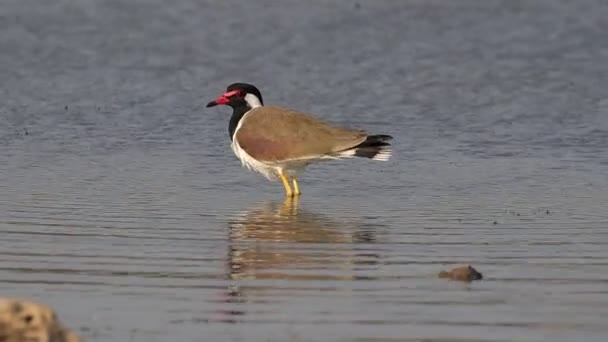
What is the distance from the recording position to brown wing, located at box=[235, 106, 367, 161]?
410 inches

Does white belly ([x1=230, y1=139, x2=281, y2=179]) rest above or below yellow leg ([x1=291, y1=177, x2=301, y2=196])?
above

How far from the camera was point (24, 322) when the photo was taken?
500 centimetres

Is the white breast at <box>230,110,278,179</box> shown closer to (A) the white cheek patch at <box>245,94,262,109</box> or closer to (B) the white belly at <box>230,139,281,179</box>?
(B) the white belly at <box>230,139,281,179</box>

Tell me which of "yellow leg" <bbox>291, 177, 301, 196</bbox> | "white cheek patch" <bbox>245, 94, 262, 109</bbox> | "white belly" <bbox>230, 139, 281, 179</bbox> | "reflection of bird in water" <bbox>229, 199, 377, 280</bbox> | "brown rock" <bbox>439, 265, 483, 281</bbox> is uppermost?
"white cheek patch" <bbox>245, 94, 262, 109</bbox>

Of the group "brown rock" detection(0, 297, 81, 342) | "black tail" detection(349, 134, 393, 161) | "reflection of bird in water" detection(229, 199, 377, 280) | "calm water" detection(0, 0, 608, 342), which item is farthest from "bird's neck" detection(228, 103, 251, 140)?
"brown rock" detection(0, 297, 81, 342)

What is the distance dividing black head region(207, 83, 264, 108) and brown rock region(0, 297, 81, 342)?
6.30 m

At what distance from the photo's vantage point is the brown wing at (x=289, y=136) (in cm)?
1042

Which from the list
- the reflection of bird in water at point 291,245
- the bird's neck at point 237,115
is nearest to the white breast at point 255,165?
the bird's neck at point 237,115

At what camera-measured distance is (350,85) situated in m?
14.8

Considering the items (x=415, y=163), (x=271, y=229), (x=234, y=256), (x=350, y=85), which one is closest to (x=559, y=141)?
(x=415, y=163)

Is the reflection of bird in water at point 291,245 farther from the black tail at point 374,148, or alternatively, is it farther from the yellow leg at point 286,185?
the black tail at point 374,148

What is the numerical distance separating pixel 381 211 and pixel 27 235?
2219mm

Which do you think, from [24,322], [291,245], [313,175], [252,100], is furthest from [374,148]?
[24,322]

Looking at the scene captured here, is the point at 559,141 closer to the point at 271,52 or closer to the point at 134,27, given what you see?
the point at 271,52
